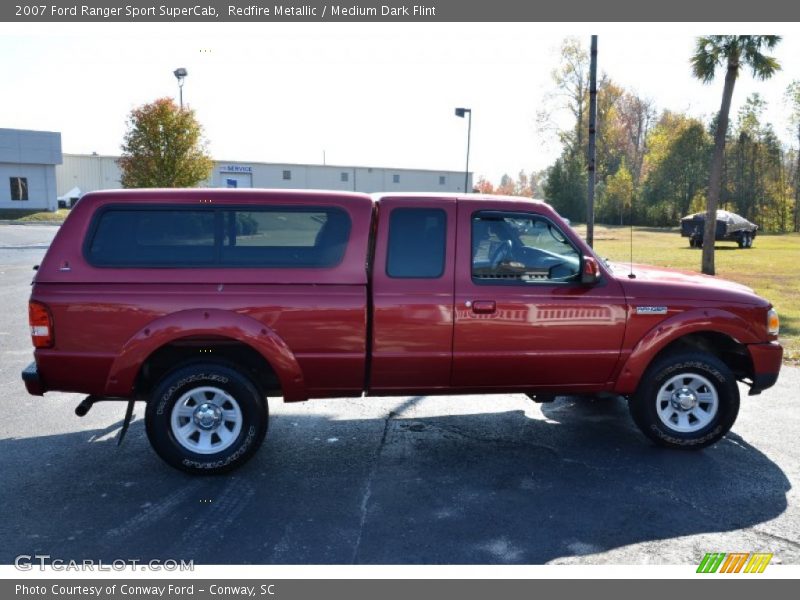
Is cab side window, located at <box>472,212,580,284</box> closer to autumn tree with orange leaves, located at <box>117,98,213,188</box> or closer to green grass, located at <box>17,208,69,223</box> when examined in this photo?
autumn tree with orange leaves, located at <box>117,98,213,188</box>

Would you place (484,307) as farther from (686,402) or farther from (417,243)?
(686,402)

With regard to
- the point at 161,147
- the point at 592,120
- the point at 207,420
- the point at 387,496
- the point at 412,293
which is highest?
the point at 161,147

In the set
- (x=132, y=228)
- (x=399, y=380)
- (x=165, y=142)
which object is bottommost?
(x=399, y=380)

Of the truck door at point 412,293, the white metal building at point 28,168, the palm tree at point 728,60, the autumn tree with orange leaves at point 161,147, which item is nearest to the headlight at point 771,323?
the truck door at point 412,293

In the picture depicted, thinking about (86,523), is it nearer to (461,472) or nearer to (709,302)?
(461,472)

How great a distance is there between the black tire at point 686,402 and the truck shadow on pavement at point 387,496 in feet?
0.50

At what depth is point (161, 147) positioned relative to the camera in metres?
27.5

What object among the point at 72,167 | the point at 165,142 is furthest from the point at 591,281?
the point at 72,167

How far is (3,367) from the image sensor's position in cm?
746

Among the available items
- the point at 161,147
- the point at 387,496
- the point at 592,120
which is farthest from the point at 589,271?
the point at 161,147

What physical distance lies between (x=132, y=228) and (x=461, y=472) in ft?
9.86

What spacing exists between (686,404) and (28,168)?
50.7m

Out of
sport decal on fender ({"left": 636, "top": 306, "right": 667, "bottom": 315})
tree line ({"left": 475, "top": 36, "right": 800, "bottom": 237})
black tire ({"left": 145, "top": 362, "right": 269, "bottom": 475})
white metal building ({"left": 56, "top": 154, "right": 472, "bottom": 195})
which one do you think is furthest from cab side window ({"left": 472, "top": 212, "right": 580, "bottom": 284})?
white metal building ({"left": 56, "top": 154, "right": 472, "bottom": 195})

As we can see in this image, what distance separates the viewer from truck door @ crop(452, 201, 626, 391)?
482cm
